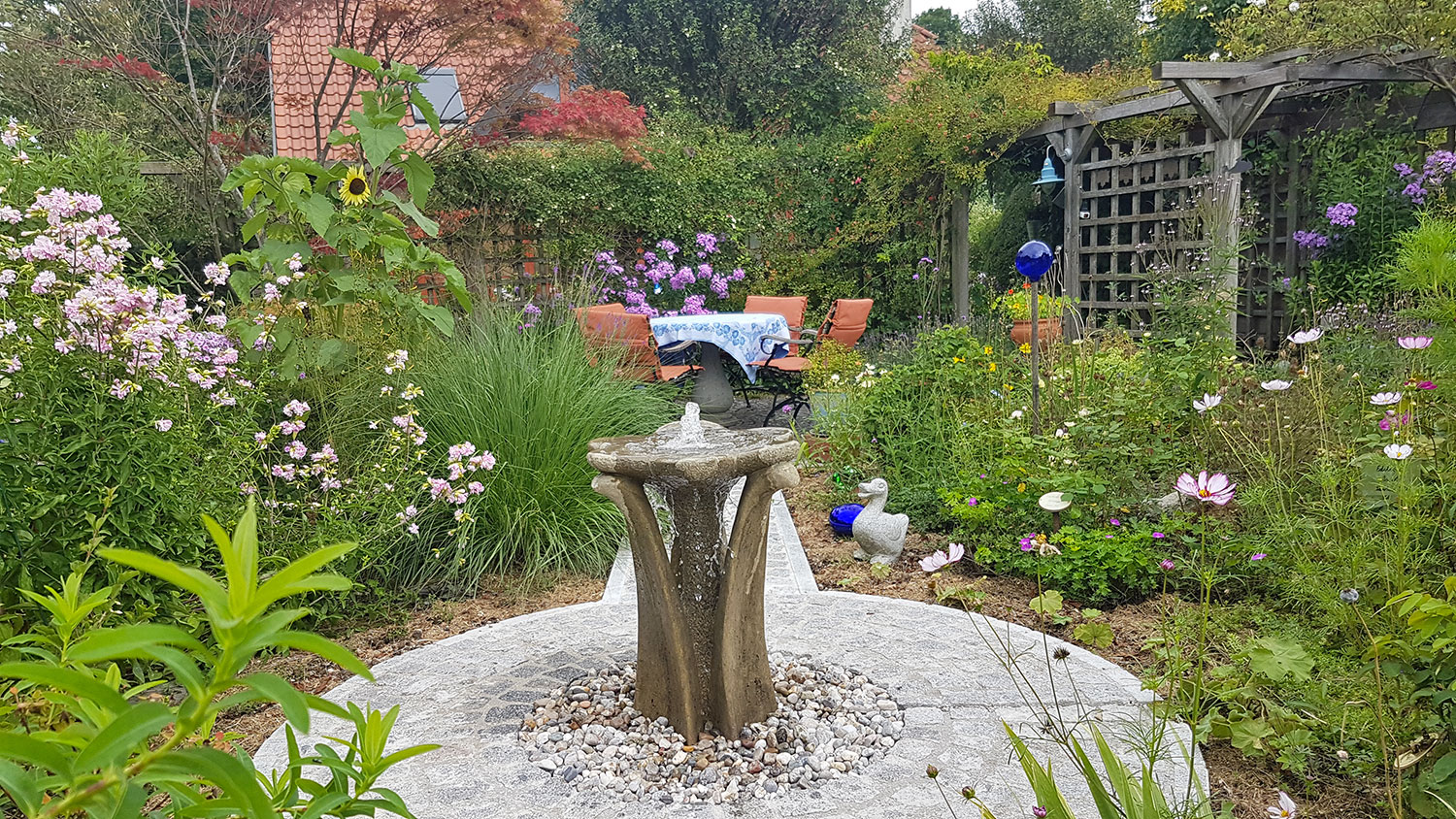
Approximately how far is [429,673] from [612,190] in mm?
7112

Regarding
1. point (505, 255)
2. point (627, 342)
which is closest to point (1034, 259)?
point (627, 342)

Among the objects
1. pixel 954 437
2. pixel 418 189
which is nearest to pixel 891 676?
pixel 954 437

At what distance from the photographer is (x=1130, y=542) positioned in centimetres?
341

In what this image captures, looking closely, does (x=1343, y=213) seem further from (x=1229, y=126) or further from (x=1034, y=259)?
(x=1034, y=259)

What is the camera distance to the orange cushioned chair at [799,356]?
706cm

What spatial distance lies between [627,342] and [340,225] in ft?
7.99

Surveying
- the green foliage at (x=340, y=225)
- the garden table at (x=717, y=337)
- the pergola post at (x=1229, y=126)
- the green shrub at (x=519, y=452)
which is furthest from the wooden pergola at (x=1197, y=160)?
the green foliage at (x=340, y=225)

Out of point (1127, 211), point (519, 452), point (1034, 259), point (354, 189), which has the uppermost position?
point (1127, 211)

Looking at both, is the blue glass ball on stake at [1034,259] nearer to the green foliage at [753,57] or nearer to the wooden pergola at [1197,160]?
the wooden pergola at [1197,160]

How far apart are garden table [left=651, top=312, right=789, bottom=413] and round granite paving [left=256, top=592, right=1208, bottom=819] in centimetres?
341

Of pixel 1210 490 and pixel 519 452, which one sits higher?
pixel 1210 490

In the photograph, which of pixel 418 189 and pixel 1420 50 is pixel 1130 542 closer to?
pixel 418 189

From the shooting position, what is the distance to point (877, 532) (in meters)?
3.91

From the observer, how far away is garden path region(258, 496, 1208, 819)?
7.07 feet
